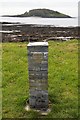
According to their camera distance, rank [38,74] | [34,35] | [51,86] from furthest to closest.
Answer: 1. [34,35]
2. [51,86]
3. [38,74]

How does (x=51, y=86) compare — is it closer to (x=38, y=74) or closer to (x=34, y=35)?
(x=38, y=74)

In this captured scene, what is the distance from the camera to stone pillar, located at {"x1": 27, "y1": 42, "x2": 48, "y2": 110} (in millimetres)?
11438

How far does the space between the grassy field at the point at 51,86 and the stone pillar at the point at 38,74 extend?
1.59 ft

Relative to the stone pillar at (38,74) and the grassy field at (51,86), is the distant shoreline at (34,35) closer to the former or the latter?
the grassy field at (51,86)

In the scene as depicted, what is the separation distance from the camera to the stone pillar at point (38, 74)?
11438 mm

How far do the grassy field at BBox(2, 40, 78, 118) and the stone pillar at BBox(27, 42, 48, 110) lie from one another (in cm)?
48

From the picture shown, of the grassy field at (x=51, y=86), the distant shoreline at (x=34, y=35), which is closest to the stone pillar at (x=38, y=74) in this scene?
the grassy field at (x=51, y=86)

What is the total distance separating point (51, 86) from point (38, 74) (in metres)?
3.02

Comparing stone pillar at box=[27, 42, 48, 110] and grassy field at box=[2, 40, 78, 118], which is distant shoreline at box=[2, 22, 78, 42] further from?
stone pillar at box=[27, 42, 48, 110]

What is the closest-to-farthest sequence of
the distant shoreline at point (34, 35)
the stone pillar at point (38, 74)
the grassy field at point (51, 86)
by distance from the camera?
the stone pillar at point (38, 74) < the grassy field at point (51, 86) < the distant shoreline at point (34, 35)

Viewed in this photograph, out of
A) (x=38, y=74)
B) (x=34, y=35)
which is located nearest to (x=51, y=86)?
(x=38, y=74)

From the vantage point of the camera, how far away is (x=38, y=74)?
1166 cm

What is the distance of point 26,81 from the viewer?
1533 centimetres

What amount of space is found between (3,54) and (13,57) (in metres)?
1.55
